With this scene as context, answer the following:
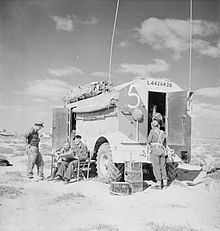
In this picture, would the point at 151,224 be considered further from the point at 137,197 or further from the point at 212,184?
the point at 212,184

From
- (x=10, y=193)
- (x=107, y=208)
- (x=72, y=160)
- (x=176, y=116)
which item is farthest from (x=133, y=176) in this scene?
(x=10, y=193)

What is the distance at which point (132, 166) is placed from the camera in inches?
309

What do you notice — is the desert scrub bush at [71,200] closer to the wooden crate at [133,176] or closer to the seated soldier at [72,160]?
the wooden crate at [133,176]

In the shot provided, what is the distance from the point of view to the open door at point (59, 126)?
12102mm

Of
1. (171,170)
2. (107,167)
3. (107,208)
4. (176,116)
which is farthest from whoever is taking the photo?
(107,167)

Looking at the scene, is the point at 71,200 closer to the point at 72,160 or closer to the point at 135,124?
the point at 135,124

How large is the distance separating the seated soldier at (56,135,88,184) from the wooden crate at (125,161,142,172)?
1.96 meters

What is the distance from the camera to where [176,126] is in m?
8.53

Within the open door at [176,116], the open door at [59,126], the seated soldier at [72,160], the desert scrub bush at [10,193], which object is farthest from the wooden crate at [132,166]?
the open door at [59,126]

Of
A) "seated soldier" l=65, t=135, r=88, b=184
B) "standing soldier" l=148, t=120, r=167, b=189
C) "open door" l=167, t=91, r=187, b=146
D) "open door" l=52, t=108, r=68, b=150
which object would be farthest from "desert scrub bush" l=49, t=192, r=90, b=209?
"open door" l=52, t=108, r=68, b=150

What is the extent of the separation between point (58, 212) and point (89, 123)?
503 centimetres

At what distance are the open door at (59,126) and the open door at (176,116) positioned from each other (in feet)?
15.8

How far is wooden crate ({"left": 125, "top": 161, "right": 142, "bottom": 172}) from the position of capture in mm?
7819

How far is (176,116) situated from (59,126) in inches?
202
